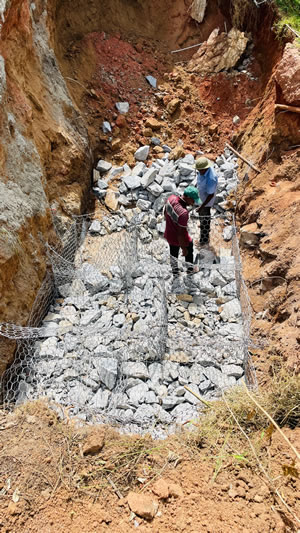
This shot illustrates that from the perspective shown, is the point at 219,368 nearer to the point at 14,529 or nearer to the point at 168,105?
the point at 14,529

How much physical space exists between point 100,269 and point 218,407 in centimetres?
299

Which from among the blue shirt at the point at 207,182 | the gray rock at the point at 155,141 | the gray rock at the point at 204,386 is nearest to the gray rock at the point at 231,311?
the gray rock at the point at 204,386

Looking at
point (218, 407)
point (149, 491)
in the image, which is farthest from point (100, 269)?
point (149, 491)

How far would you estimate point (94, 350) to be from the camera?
4367mm

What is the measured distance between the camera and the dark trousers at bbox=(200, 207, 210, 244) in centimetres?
603

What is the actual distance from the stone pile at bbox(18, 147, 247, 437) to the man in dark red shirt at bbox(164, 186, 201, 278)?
257 mm

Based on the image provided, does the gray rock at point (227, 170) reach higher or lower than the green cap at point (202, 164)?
lower

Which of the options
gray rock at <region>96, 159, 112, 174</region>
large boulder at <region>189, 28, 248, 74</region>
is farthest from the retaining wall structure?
large boulder at <region>189, 28, 248, 74</region>

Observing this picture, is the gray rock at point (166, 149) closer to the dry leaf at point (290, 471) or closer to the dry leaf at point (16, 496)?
the dry leaf at point (290, 471)

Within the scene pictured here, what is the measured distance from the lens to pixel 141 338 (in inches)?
174

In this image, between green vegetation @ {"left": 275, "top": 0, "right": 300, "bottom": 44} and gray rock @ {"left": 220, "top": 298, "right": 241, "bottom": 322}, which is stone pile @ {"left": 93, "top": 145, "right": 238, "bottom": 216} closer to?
gray rock @ {"left": 220, "top": 298, "right": 241, "bottom": 322}

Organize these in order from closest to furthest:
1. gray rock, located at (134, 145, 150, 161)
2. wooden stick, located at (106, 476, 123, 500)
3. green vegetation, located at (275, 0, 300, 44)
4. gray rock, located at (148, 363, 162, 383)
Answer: wooden stick, located at (106, 476, 123, 500)
gray rock, located at (148, 363, 162, 383)
green vegetation, located at (275, 0, 300, 44)
gray rock, located at (134, 145, 150, 161)

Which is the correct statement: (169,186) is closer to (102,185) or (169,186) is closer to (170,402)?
(102,185)

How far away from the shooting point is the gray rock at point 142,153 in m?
7.26
